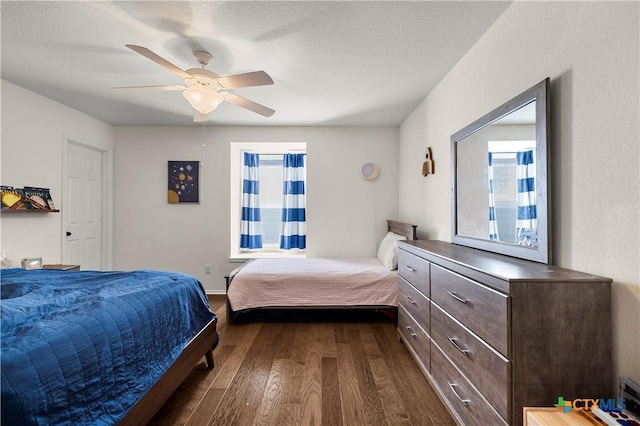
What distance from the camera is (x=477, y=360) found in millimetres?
1376

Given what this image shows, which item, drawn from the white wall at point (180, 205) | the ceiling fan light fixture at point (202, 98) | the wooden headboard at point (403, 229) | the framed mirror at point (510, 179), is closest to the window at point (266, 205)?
the white wall at point (180, 205)

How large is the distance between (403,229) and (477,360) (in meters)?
2.20

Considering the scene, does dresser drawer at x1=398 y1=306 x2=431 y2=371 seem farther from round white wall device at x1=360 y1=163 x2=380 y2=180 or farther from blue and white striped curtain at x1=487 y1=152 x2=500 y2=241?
round white wall device at x1=360 y1=163 x2=380 y2=180

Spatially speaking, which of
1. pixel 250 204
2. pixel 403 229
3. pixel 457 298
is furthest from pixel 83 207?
pixel 457 298

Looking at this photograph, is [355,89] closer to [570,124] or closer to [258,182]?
[570,124]

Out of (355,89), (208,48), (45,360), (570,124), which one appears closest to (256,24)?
(208,48)

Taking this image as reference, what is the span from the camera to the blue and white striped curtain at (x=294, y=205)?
4781 mm

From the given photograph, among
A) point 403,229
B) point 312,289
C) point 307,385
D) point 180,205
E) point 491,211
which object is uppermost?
point 180,205

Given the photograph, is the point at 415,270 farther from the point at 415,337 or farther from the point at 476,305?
the point at 476,305

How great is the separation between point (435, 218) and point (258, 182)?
293 cm

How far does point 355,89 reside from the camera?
3012 millimetres

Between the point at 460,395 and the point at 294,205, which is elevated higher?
the point at 294,205

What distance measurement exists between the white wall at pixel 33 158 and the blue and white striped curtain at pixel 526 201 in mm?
4392

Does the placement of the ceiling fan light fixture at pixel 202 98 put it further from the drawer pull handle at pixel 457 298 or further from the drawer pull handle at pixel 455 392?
the drawer pull handle at pixel 455 392
